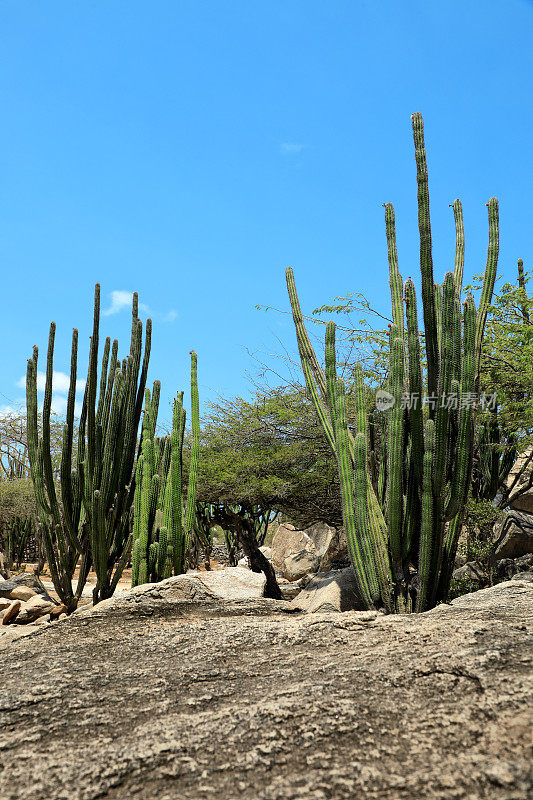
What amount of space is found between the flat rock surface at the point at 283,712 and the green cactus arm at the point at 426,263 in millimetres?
2321

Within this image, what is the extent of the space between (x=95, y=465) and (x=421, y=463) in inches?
149

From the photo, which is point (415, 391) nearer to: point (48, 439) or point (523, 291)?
point (48, 439)

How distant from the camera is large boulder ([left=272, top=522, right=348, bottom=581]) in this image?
16.4 m

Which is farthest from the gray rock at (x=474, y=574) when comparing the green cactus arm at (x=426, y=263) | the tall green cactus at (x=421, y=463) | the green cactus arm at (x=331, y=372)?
the green cactus arm at (x=426, y=263)

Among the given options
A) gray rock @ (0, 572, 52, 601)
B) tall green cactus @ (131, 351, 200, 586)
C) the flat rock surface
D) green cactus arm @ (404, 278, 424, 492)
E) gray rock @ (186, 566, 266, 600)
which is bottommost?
gray rock @ (0, 572, 52, 601)

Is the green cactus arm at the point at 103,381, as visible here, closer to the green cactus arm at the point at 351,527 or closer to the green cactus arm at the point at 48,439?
the green cactus arm at the point at 48,439

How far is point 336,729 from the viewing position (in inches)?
78.7

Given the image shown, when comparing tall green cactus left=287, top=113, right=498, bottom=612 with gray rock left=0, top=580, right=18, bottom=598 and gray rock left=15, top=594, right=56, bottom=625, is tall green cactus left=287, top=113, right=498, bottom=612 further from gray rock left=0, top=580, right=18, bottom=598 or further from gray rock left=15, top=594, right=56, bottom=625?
gray rock left=0, top=580, right=18, bottom=598

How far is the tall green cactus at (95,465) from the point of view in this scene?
22.9ft

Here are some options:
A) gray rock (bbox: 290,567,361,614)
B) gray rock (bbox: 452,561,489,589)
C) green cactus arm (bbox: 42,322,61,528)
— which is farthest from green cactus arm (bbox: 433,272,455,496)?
gray rock (bbox: 452,561,489,589)

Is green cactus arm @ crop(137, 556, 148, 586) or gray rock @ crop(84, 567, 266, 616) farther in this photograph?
green cactus arm @ crop(137, 556, 148, 586)

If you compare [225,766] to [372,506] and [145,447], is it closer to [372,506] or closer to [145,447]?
[372,506]

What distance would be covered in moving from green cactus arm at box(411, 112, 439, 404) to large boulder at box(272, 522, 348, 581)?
1008 cm

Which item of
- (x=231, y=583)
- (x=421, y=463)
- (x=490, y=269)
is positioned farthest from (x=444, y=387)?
(x=231, y=583)
